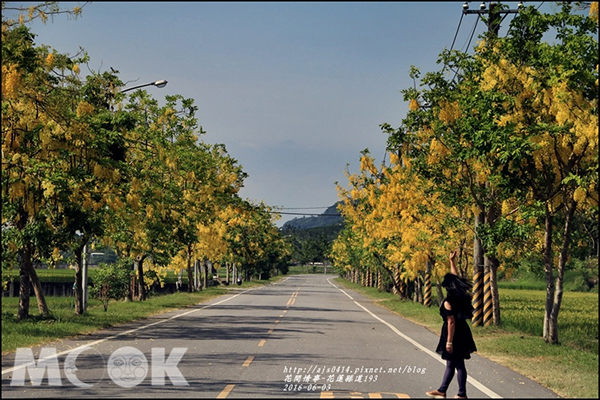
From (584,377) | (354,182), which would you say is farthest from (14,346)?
(354,182)

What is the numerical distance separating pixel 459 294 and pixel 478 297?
15653mm

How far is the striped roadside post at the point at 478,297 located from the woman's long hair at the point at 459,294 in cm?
1518

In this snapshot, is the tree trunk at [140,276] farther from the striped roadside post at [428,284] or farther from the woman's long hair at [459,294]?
the woman's long hair at [459,294]

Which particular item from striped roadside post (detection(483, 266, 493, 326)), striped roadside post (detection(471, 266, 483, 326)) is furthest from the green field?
Result: striped roadside post (detection(471, 266, 483, 326))

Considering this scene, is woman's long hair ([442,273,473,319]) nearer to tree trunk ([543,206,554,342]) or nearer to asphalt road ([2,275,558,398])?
asphalt road ([2,275,558,398])

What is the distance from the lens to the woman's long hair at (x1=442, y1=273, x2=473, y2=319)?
998 cm

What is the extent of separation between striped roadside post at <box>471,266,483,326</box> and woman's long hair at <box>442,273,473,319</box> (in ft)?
49.8

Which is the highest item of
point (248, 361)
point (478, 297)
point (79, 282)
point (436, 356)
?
point (79, 282)

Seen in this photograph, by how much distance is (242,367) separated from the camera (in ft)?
44.2

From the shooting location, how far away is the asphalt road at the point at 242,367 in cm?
1090

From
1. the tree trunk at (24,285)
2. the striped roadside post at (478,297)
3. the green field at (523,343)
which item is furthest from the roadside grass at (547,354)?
the tree trunk at (24,285)

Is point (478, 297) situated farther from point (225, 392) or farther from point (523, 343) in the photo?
point (225, 392)

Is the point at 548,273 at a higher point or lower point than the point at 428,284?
higher

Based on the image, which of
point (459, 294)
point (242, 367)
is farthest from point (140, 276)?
point (459, 294)
